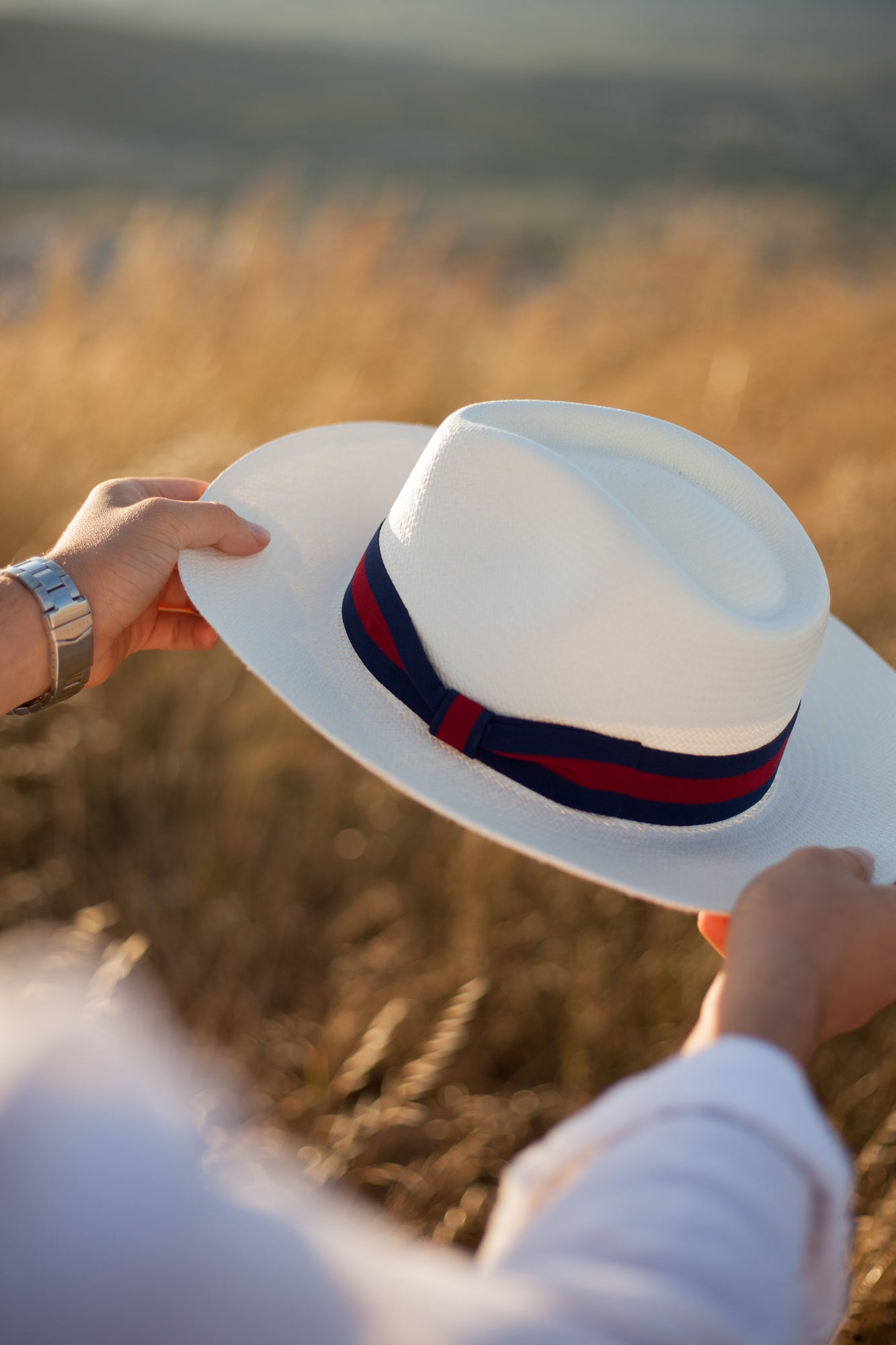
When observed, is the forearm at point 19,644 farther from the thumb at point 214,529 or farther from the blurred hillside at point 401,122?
the blurred hillside at point 401,122

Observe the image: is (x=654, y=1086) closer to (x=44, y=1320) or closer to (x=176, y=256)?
(x=44, y=1320)

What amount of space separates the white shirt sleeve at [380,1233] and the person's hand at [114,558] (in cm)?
81

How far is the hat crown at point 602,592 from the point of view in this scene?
1074 millimetres

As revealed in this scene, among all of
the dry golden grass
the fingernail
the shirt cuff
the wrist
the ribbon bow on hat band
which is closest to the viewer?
the shirt cuff

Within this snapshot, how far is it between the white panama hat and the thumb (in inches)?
1.0

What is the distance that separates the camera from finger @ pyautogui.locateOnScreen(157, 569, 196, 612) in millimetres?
1516

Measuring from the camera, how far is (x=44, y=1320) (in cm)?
44

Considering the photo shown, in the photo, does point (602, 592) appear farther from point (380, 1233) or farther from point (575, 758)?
point (380, 1233)

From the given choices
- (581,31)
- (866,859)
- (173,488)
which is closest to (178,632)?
(173,488)

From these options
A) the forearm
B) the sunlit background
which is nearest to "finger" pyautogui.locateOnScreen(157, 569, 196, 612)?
the forearm

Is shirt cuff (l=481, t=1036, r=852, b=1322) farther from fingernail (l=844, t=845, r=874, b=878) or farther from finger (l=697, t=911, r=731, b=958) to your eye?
finger (l=697, t=911, r=731, b=958)

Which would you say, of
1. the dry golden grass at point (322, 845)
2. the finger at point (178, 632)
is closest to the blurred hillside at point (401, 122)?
the dry golden grass at point (322, 845)

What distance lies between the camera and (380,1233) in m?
0.58

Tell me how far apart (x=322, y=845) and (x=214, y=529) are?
4.83 feet
